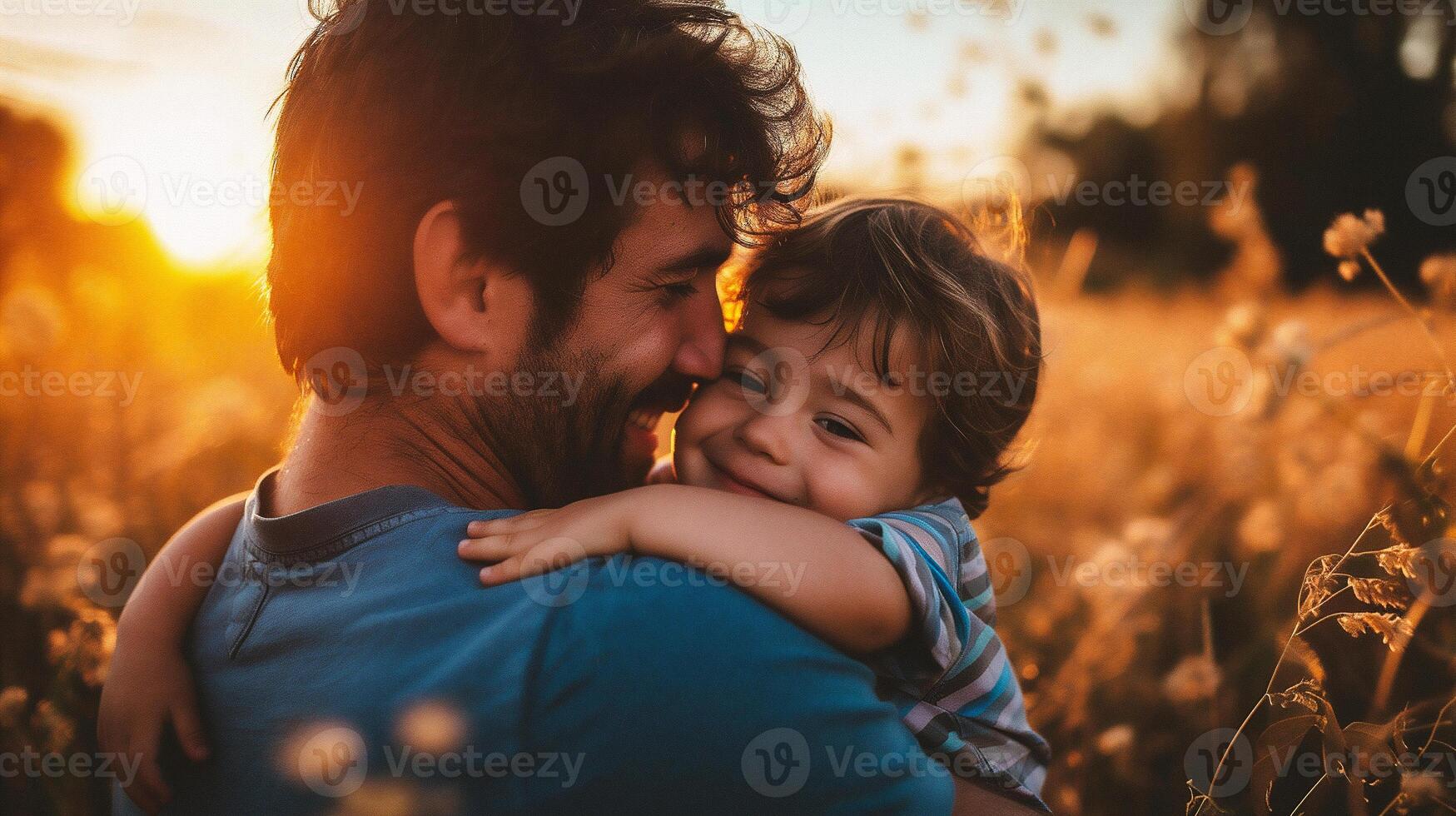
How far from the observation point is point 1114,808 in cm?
263

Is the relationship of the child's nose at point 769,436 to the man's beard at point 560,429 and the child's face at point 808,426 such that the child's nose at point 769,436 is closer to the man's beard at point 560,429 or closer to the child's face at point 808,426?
the child's face at point 808,426

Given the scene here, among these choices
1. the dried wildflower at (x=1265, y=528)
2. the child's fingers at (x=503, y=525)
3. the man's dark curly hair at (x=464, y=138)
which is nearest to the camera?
the child's fingers at (x=503, y=525)

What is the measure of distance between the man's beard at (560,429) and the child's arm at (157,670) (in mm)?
687

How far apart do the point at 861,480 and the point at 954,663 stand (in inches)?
22.8

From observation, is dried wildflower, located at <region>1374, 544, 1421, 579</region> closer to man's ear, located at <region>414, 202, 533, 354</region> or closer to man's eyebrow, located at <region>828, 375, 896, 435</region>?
man's eyebrow, located at <region>828, 375, 896, 435</region>

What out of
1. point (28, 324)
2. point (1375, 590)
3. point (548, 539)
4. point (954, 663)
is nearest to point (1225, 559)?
point (1375, 590)

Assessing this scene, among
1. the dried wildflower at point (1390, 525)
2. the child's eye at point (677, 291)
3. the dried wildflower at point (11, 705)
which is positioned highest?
the child's eye at point (677, 291)

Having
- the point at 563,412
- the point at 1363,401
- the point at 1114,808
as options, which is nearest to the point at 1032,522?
the point at 1363,401

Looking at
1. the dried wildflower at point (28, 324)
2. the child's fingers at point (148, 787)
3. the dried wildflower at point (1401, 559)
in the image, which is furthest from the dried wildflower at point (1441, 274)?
the dried wildflower at point (28, 324)

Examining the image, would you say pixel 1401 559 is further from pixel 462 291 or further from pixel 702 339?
pixel 462 291

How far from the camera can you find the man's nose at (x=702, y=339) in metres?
2.19

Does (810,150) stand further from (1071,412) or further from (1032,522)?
(1071,412)

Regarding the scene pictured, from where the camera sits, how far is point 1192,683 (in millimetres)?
2465

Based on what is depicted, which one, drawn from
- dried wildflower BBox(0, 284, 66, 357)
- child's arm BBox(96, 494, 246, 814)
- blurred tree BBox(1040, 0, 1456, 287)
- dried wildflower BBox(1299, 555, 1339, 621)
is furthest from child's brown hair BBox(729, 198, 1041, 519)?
blurred tree BBox(1040, 0, 1456, 287)
